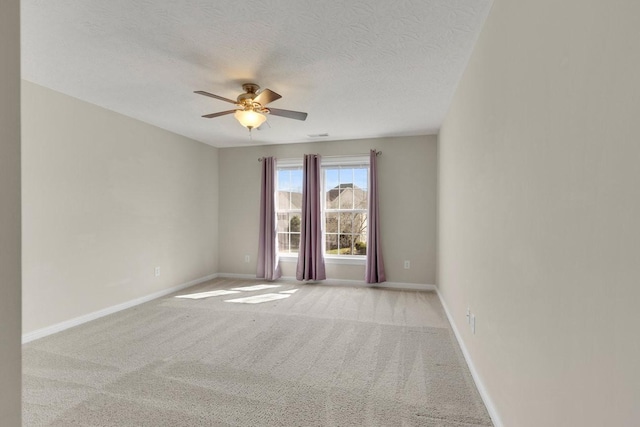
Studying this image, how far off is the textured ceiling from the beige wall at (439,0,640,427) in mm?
515

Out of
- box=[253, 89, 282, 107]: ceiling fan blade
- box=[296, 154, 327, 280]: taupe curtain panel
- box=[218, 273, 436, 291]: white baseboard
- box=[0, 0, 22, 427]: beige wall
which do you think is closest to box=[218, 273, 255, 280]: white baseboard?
box=[218, 273, 436, 291]: white baseboard

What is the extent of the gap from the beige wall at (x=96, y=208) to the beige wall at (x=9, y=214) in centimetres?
258

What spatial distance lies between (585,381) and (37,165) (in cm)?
410

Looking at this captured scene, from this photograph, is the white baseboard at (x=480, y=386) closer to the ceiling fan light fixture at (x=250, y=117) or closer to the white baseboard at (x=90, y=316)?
the ceiling fan light fixture at (x=250, y=117)

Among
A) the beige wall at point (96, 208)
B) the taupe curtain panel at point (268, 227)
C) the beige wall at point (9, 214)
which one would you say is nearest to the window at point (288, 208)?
the taupe curtain panel at point (268, 227)

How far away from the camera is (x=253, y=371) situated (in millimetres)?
2199

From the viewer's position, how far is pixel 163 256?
4.25 m

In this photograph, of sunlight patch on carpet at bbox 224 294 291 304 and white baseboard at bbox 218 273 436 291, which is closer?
sunlight patch on carpet at bbox 224 294 291 304

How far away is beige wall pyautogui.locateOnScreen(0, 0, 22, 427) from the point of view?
792 millimetres

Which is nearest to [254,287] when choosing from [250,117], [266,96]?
[250,117]

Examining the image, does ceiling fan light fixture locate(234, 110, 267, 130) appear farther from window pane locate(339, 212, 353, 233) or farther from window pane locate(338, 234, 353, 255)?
window pane locate(338, 234, 353, 255)

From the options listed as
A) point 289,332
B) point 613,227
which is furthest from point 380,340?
point 613,227

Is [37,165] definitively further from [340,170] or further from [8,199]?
[340,170]

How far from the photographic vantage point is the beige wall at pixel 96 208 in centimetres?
276
